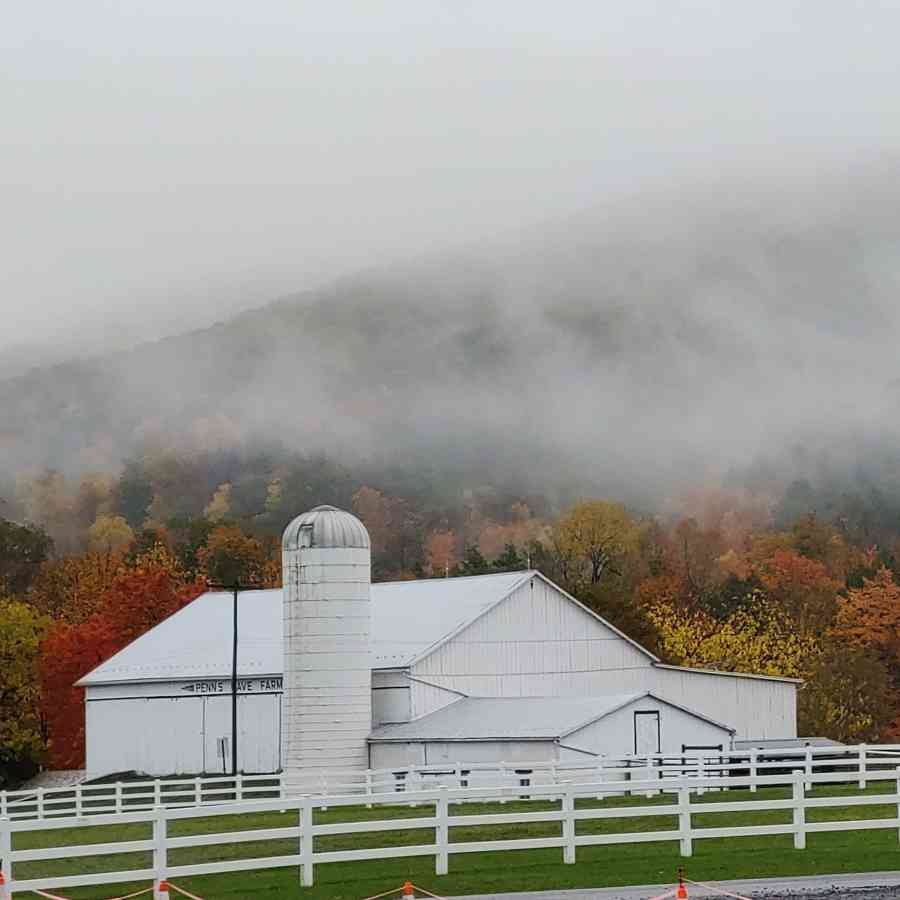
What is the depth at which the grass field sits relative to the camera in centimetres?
2466

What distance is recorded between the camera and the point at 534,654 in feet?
198

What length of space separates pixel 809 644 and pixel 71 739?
34185 millimetres

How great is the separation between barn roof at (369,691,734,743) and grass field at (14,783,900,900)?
1407 centimetres

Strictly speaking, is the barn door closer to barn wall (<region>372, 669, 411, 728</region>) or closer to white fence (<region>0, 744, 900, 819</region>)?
white fence (<region>0, 744, 900, 819</region>)

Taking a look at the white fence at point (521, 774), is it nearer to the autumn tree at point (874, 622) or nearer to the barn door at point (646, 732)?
the barn door at point (646, 732)

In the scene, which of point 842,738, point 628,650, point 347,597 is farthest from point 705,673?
point 842,738

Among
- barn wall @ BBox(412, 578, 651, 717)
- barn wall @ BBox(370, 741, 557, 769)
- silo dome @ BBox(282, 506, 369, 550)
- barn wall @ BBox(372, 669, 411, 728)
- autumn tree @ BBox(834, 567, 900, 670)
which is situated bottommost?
barn wall @ BBox(370, 741, 557, 769)

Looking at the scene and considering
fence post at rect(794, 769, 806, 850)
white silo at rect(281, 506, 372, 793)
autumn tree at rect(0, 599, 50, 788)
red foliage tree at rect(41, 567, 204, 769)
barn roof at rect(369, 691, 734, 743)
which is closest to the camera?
fence post at rect(794, 769, 806, 850)

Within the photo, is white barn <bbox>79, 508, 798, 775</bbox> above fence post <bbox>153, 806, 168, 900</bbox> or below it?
above

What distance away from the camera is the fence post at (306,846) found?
24.8 meters

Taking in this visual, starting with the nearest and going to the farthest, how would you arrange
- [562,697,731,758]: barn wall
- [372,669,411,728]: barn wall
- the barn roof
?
[562,697,731,758]: barn wall
the barn roof
[372,669,411,728]: barn wall

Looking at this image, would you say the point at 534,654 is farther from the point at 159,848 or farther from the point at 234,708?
the point at 159,848

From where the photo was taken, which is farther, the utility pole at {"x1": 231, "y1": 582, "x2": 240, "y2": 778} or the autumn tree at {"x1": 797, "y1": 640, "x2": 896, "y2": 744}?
the autumn tree at {"x1": 797, "y1": 640, "x2": 896, "y2": 744}

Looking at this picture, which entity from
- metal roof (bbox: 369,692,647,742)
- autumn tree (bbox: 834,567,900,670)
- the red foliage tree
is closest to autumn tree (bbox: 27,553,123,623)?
the red foliage tree
